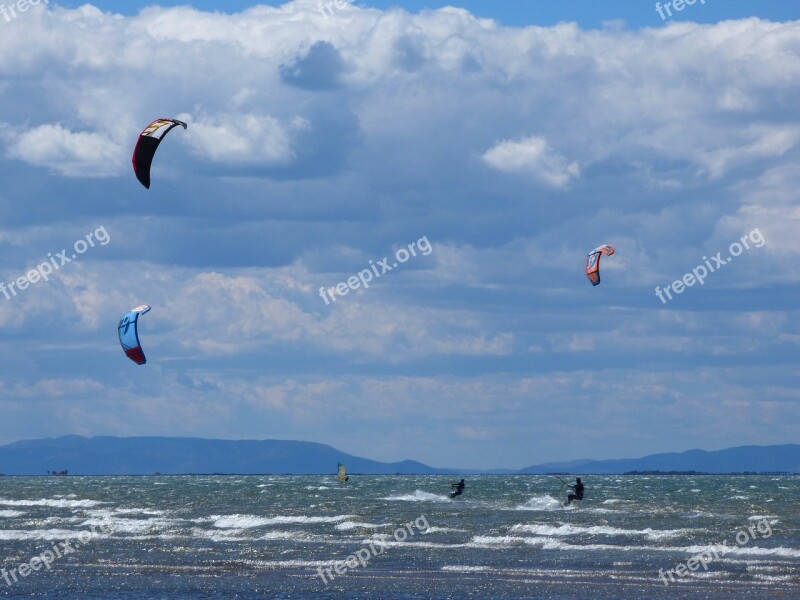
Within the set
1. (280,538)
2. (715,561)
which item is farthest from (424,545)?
(715,561)

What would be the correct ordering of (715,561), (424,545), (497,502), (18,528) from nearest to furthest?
1. (715,561)
2. (424,545)
3. (18,528)
4. (497,502)

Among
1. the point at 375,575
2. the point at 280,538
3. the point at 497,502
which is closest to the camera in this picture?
the point at 375,575

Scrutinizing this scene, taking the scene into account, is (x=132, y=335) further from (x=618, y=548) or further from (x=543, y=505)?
(x=543, y=505)

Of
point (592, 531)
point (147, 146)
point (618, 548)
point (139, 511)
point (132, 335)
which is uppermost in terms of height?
point (147, 146)

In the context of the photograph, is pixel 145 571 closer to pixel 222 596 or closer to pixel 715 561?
pixel 222 596

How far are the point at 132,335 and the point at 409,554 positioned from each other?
13.8 metres

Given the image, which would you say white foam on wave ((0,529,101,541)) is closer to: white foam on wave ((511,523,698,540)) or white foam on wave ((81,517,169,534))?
white foam on wave ((81,517,169,534))

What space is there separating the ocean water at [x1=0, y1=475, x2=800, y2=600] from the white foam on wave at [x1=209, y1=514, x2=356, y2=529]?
81 mm

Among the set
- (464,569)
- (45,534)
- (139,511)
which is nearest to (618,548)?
(464,569)

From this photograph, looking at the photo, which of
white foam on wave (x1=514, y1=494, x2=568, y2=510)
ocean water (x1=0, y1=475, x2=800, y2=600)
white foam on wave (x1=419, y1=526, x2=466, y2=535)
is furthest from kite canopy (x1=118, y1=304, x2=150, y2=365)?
white foam on wave (x1=514, y1=494, x2=568, y2=510)

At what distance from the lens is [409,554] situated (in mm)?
40250

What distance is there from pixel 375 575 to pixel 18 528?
79.7 ft

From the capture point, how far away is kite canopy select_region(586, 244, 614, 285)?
51513 millimetres

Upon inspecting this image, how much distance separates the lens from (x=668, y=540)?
44.2 m
